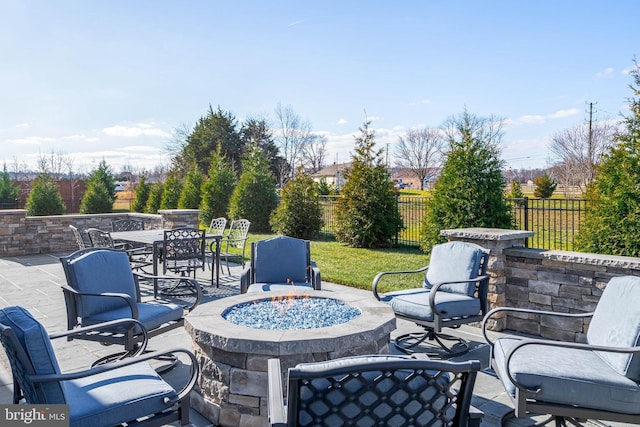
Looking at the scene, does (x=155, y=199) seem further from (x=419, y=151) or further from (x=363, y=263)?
(x=419, y=151)

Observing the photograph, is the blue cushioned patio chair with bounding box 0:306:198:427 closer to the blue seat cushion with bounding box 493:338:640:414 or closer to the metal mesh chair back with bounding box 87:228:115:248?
the blue seat cushion with bounding box 493:338:640:414

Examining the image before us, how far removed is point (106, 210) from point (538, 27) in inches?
561

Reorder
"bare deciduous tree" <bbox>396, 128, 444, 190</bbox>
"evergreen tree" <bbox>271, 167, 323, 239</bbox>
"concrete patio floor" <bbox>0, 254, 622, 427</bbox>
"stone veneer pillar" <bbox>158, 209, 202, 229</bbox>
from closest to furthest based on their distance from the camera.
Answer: "concrete patio floor" <bbox>0, 254, 622, 427</bbox> < "stone veneer pillar" <bbox>158, 209, 202, 229</bbox> < "evergreen tree" <bbox>271, 167, 323, 239</bbox> < "bare deciduous tree" <bbox>396, 128, 444, 190</bbox>

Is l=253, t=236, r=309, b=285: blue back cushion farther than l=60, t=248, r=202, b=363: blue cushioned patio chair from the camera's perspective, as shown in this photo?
Yes

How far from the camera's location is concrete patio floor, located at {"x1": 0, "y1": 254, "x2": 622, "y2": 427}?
9.97 ft

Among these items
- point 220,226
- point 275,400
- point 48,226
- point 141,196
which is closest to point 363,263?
point 220,226

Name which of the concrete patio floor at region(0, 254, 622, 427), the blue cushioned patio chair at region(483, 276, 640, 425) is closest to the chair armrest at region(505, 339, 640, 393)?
the blue cushioned patio chair at region(483, 276, 640, 425)

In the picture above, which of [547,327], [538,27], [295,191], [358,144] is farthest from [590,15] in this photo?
[295,191]

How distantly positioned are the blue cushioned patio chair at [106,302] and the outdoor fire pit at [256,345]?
1.61 ft

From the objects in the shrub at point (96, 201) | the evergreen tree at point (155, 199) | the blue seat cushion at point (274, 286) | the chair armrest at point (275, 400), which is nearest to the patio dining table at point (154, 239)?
the blue seat cushion at point (274, 286)

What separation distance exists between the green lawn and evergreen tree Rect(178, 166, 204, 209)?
6756 mm

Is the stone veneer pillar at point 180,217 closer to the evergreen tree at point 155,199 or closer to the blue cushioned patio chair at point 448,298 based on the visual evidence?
the blue cushioned patio chair at point 448,298

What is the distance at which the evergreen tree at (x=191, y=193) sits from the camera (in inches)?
638

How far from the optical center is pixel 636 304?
97.2 inches
